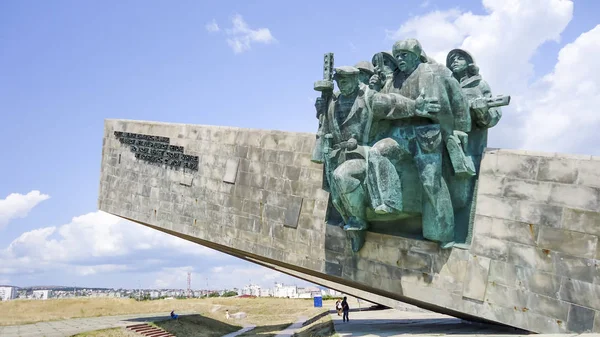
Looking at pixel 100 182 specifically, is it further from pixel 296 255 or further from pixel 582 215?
pixel 582 215

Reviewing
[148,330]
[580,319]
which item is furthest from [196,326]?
[580,319]

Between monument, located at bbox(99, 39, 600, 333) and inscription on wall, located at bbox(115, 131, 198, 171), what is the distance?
2.59 meters

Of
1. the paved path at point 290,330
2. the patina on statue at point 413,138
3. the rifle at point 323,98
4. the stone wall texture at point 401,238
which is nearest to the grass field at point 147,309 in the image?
the paved path at point 290,330

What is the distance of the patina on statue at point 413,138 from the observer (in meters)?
8.02

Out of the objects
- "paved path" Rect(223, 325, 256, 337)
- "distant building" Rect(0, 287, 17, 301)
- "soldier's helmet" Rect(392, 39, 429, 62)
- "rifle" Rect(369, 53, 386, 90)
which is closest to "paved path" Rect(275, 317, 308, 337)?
"paved path" Rect(223, 325, 256, 337)

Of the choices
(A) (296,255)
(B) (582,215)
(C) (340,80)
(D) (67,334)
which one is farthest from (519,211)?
(D) (67,334)

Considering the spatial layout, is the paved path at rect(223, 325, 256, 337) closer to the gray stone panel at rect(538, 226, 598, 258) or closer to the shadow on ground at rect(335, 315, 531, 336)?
the shadow on ground at rect(335, 315, 531, 336)

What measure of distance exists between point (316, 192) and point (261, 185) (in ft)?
4.65

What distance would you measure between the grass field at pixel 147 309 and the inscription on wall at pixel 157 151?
28.5ft

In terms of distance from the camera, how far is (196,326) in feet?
65.0

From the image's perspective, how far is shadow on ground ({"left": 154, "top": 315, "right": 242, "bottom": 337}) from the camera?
18422 mm

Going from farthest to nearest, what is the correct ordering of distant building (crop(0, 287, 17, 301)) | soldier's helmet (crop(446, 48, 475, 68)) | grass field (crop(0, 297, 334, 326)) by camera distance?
distant building (crop(0, 287, 17, 301)), grass field (crop(0, 297, 334, 326)), soldier's helmet (crop(446, 48, 475, 68))

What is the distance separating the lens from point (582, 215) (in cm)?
715

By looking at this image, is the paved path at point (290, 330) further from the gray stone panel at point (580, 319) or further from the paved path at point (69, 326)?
the gray stone panel at point (580, 319)
